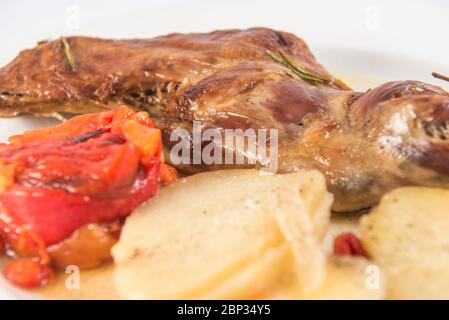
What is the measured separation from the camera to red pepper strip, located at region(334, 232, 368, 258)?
2.54 metres

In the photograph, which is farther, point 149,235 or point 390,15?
point 390,15

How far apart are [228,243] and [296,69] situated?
1.40m

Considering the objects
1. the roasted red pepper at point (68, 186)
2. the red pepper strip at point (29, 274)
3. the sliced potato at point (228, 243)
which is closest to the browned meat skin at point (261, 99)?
the sliced potato at point (228, 243)

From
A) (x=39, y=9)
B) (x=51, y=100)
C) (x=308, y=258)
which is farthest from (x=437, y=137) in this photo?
(x=39, y=9)

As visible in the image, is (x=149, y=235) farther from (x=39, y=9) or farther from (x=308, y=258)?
(x=39, y=9)

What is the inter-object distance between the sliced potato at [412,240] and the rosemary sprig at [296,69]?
96 centimetres

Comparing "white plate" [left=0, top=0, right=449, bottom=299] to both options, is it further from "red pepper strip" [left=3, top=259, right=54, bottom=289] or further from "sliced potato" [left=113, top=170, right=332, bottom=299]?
"red pepper strip" [left=3, top=259, right=54, bottom=289]

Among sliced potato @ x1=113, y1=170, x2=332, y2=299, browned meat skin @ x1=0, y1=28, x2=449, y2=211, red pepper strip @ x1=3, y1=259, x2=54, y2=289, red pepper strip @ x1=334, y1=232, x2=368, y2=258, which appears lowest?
red pepper strip @ x1=3, y1=259, x2=54, y2=289

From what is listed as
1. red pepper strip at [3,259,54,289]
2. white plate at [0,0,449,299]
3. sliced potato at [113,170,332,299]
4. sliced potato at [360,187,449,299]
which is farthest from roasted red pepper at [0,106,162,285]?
white plate at [0,0,449,299]

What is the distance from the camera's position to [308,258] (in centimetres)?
227

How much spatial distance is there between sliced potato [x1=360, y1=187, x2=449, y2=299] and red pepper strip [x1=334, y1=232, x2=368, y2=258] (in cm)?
12

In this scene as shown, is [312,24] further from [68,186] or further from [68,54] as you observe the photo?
[68,186]
